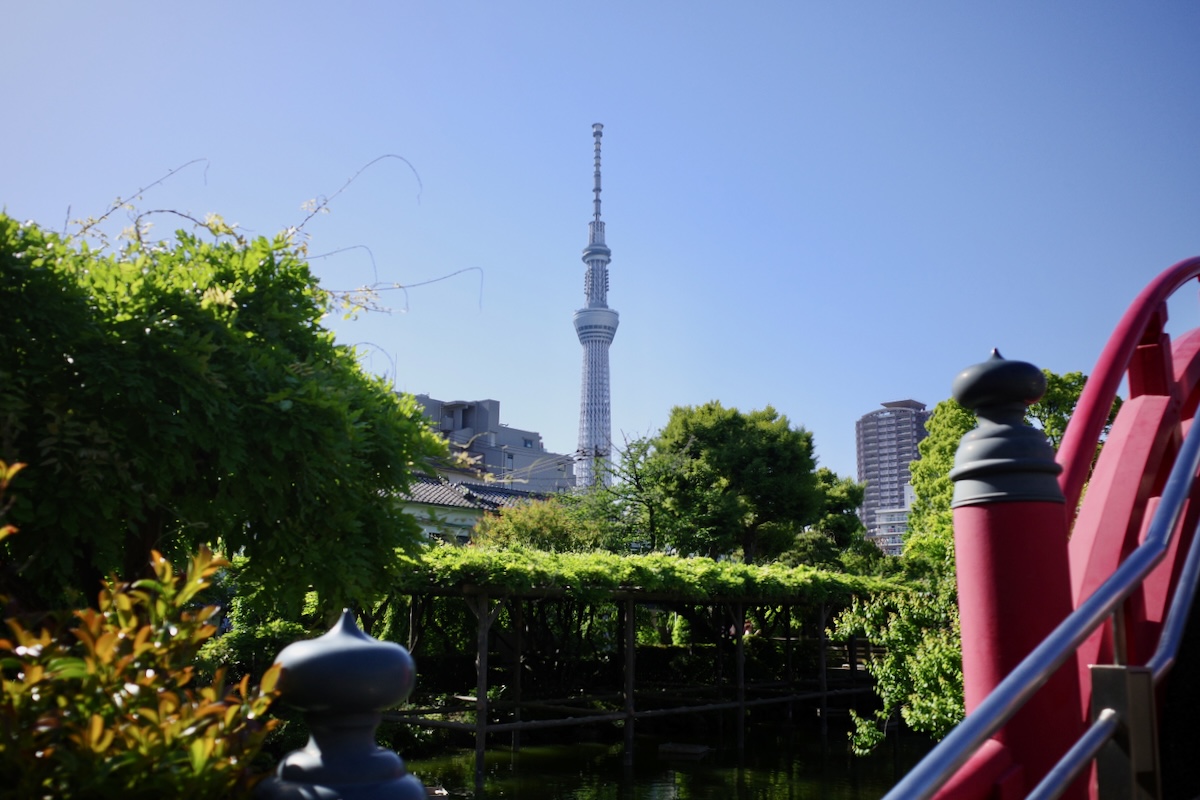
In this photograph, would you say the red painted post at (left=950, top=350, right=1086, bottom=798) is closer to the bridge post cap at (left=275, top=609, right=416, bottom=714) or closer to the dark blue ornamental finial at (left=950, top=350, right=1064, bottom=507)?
the dark blue ornamental finial at (left=950, top=350, right=1064, bottom=507)

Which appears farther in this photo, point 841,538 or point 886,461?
point 886,461

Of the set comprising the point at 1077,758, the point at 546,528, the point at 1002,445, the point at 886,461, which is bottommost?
the point at 1077,758

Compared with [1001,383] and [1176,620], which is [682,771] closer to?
[1176,620]

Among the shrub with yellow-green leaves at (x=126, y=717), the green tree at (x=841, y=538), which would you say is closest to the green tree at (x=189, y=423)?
the shrub with yellow-green leaves at (x=126, y=717)

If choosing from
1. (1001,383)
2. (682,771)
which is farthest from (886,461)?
(1001,383)

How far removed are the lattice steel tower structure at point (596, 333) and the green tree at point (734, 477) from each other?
53.7 metres

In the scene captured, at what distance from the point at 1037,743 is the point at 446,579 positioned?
525 inches

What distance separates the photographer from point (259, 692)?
5.35 feet

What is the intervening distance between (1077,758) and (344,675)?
1.44m

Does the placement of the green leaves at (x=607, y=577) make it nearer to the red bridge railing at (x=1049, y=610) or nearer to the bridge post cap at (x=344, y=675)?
the red bridge railing at (x=1049, y=610)

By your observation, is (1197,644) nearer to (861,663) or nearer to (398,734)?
(398,734)

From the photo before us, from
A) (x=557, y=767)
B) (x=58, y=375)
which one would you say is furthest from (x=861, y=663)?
(x=58, y=375)

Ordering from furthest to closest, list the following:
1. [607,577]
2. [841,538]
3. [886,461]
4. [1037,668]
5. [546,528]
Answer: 1. [886,461]
2. [841,538]
3. [546,528]
4. [607,577]
5. [1037,668]

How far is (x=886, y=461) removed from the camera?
180125mm
